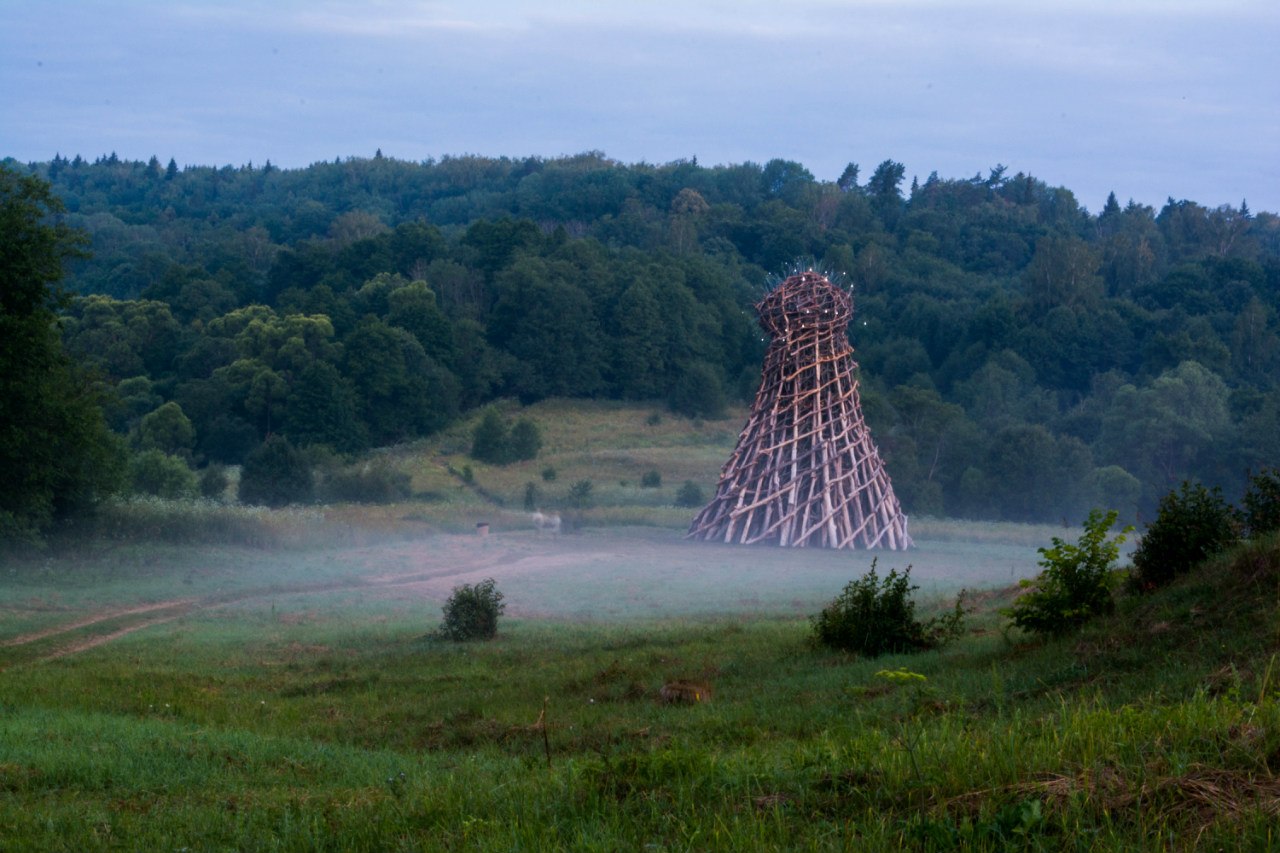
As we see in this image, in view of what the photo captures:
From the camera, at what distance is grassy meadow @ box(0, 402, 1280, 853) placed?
473cm

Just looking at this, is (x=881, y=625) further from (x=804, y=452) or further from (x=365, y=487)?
(x=365, y=487)

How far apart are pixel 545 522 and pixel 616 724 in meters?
26.8

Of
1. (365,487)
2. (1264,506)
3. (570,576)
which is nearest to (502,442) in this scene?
(365,487)

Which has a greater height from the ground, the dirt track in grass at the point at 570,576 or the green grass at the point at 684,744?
the green grass at the point at 684,744

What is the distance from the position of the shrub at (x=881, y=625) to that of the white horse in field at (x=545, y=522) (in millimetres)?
22568

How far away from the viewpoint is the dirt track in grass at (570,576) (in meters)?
22.2

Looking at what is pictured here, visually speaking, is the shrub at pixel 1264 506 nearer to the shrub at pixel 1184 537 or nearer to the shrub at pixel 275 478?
the shrub at pixel 1184 537

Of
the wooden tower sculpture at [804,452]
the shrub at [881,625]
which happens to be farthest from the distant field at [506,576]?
the shrub at [881,625]

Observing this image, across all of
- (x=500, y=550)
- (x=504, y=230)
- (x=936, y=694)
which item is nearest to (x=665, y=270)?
(x=504, y=230)

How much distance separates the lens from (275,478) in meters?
39.1

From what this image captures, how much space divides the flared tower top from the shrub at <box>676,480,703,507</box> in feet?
34.4

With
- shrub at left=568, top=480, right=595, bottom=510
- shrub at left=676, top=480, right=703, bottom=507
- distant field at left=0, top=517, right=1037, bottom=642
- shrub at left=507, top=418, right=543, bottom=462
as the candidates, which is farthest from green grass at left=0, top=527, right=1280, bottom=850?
shrub at left=507, top=418, right=543, bottom=462

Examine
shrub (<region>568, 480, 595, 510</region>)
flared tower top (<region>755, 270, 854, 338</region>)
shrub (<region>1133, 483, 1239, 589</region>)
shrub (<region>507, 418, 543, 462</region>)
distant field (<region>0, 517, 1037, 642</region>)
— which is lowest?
distant field (<region>0, 517, 1037, 642</region>)

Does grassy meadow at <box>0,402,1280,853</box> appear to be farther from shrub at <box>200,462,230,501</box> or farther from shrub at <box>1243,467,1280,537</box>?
shrub at <box>200,462,230,501</box>
